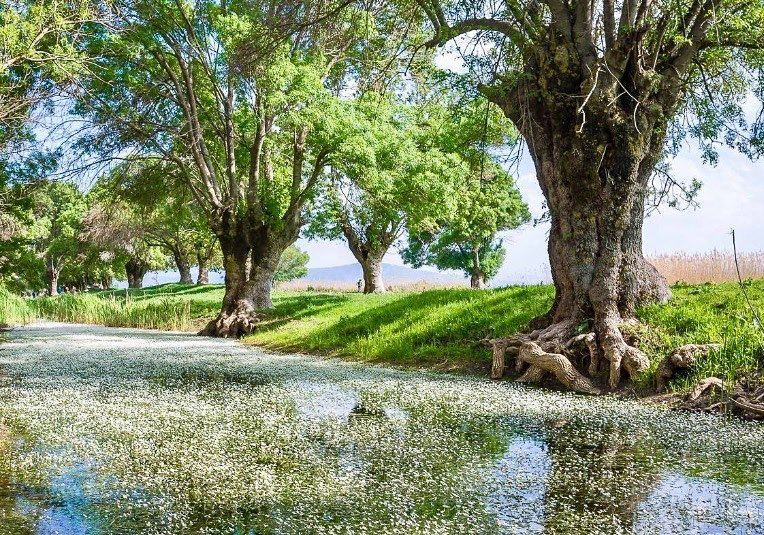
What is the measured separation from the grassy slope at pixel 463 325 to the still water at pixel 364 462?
6.14 feet

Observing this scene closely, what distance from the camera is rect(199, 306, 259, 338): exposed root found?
2325cm

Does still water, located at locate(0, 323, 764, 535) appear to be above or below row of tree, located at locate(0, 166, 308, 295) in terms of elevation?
below

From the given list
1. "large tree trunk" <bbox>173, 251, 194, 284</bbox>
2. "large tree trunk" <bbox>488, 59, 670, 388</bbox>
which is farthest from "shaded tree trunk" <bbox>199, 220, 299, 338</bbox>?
"large tree trunk" <bbox>173, 251, 194, 284</bbox>

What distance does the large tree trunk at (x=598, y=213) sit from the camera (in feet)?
37.6

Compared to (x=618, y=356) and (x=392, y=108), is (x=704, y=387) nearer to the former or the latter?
(x=618, y=356)

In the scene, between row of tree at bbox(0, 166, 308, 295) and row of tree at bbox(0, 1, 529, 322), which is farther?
row of tree at bbox(0, 166, 308, 295)

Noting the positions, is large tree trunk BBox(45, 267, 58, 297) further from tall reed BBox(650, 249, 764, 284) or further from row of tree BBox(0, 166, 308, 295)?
tall reed BBox(650, 249, 764, 284)

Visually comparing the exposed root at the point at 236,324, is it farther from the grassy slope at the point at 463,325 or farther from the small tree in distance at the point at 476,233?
the small tree in distance at the point at 476,233

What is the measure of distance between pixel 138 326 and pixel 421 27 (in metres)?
18.7

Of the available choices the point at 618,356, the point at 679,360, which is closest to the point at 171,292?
the point at 618,356

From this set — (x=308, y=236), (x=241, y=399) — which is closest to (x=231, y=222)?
(x=308, y=236)

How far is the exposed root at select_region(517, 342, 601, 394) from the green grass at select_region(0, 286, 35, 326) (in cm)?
2282

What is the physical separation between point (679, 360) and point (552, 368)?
188 centimetres

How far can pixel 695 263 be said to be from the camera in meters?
18.6
